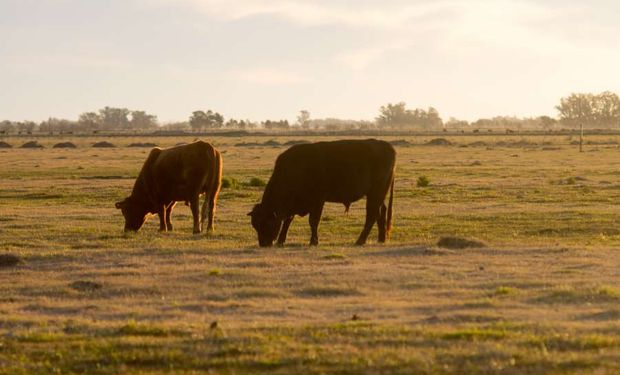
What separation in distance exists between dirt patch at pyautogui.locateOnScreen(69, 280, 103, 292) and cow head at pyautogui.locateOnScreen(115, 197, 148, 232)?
943cm

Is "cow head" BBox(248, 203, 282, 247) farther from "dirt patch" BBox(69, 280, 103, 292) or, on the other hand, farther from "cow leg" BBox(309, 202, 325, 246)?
"dirt patch" BBox(69, 280, 103, 292)

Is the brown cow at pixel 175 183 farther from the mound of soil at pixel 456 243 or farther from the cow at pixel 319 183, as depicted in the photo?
the mound of soil at pixel 456 243

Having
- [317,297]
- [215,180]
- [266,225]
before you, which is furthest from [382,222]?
[317,297]

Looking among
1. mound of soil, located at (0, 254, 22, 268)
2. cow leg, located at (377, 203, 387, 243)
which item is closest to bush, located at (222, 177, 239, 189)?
cow leg, located at (377, 203, 387, 243)

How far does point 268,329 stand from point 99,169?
43636 millimetres

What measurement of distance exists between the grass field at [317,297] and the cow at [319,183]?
76 cm

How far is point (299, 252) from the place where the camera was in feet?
61.8

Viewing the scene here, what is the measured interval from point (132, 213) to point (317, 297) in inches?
445

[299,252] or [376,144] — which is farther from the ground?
[376,144]

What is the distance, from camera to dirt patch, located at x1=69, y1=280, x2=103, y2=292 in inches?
574

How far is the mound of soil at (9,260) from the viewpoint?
16938 millimetres

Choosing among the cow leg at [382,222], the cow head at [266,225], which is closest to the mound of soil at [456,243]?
the cow leg at [382,222]

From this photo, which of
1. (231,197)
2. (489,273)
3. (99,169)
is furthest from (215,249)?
(99,169)

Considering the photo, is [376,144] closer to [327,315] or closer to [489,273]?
[489,273]
